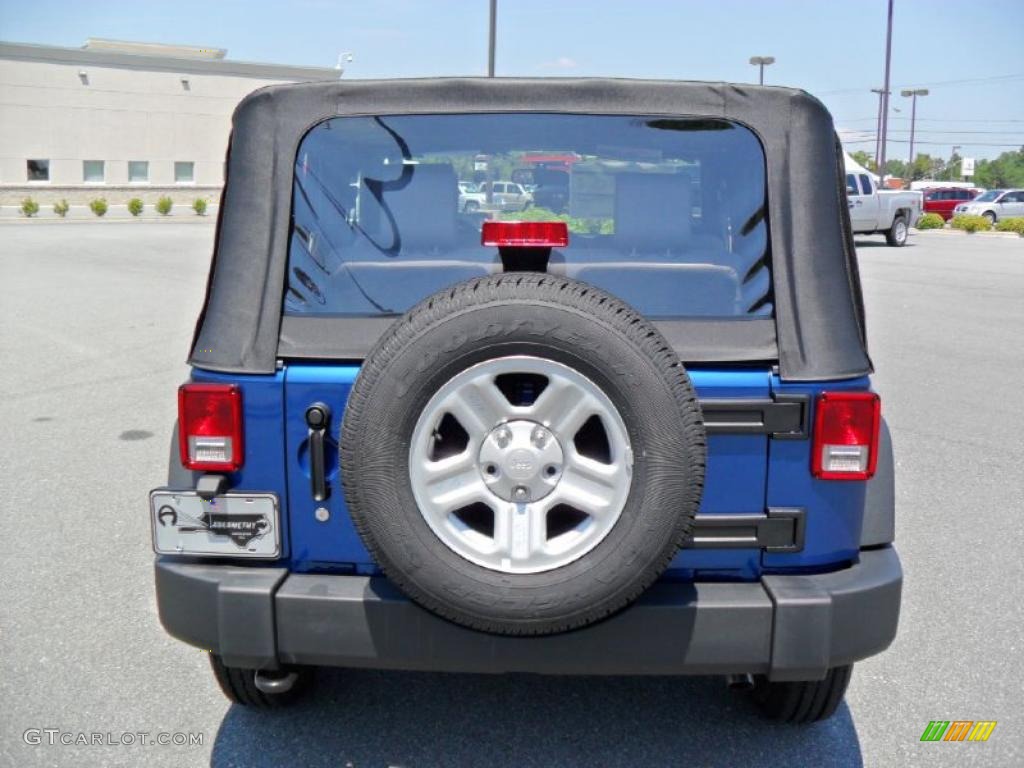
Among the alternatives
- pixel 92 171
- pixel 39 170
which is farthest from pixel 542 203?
pixel 92 171

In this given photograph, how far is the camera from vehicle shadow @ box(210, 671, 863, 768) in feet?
10.3

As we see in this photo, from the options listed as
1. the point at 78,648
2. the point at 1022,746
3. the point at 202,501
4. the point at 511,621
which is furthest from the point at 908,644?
the point at 78,648

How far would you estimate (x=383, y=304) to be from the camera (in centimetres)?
295

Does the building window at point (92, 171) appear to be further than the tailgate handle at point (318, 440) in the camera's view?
Yes

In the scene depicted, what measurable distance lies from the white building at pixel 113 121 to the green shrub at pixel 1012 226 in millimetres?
34933

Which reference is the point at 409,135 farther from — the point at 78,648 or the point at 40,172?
the point at 40,172

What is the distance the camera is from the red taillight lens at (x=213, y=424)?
275 cm

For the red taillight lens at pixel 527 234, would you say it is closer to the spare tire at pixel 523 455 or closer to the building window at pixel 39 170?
the spare tire at pixel 523 455

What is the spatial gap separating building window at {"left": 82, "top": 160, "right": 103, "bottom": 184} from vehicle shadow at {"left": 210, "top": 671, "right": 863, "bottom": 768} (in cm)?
5815

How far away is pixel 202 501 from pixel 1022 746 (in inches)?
99.5

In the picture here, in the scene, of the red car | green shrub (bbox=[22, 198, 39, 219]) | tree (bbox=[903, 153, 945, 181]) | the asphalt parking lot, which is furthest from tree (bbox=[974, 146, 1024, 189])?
A: the asphalt parking lot

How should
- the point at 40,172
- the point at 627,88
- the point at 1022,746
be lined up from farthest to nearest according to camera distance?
the point at 40,172, the point at 1022,746, the point at 627,88

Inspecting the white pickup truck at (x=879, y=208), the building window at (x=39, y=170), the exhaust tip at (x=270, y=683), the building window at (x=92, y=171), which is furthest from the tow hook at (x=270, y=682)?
the building window at (x=92, y=171)

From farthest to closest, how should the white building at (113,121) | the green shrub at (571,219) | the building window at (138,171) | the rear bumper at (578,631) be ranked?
the building window at (138,171) < the white building at (113,121) < the green shrub at (571,219) < the rear bumper at (578,631)
